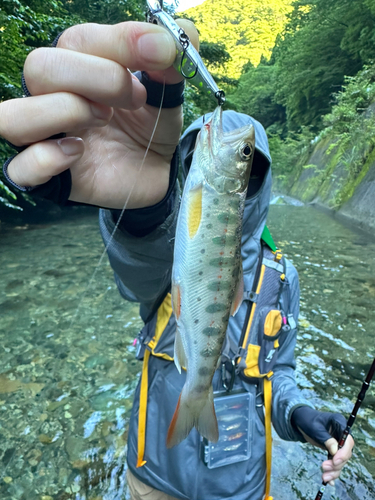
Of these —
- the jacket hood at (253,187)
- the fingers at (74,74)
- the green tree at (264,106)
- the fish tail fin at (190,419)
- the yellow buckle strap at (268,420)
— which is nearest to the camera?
the fingers at (74,74)

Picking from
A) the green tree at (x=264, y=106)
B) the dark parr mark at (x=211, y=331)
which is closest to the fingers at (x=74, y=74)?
the dark parr mark at (x=211, y=331)

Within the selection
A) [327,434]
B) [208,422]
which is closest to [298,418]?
[327,434]

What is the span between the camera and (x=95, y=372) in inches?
176

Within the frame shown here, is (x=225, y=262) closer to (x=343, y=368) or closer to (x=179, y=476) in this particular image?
(x=179, y=476)

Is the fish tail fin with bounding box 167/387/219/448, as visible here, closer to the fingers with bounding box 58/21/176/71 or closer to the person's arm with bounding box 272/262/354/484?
the person's arm with bounding box 272/262/354/484

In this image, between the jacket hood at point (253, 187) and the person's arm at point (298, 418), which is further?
the jacket hood at point (253, 187)

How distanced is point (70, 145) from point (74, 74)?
0.66 ft

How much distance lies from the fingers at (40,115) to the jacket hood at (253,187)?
117 centimetres

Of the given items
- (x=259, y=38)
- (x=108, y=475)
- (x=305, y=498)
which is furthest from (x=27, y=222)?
(x=259, y=38)

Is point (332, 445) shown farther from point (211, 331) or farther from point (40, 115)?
point (40, 115)

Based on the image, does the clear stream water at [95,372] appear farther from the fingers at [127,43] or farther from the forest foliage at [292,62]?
the fingers at [127,43]

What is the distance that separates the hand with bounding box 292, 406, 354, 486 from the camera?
1719 mm

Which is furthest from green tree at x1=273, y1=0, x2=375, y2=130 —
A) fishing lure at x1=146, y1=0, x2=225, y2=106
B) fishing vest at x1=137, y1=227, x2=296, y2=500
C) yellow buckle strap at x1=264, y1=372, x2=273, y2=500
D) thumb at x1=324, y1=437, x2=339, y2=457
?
thumb at x1=324, y1=437, x2=339, y2=457

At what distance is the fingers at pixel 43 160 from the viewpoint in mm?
1071
